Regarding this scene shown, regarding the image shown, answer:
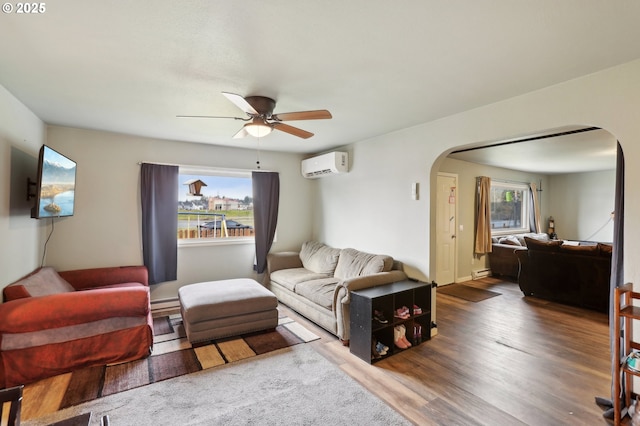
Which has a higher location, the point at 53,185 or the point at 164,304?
the point at 53,185

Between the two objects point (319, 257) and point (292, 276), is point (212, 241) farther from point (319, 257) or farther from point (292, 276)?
point (319, 257)

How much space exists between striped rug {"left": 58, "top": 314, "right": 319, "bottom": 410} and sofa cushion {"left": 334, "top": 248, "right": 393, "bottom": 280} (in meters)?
0.94

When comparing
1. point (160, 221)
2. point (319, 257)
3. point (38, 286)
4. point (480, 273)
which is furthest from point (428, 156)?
point (38, 286)

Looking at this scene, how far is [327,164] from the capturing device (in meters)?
4.71

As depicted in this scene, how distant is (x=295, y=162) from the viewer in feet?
18.0

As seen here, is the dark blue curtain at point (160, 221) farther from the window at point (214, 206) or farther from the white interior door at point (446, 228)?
the white interior door at point (446, 228)

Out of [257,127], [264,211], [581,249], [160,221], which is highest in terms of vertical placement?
[257,127]

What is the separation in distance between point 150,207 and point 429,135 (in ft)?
12.5

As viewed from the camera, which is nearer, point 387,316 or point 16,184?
point 16,184

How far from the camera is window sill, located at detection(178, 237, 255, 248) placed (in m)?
4.65

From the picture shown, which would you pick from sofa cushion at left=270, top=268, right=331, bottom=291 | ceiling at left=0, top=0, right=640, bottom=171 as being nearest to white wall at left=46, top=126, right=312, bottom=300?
sofa cushion at left=270, top=268, right=331, bottom=291

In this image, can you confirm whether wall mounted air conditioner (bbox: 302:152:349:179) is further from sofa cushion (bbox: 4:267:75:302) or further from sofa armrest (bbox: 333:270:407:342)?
sofa cushion (bbox: 4:267:75:302)

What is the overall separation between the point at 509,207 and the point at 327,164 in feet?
17.4

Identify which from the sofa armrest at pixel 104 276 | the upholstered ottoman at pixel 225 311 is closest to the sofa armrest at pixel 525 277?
the upholstered ottoman at pixel 225 311
